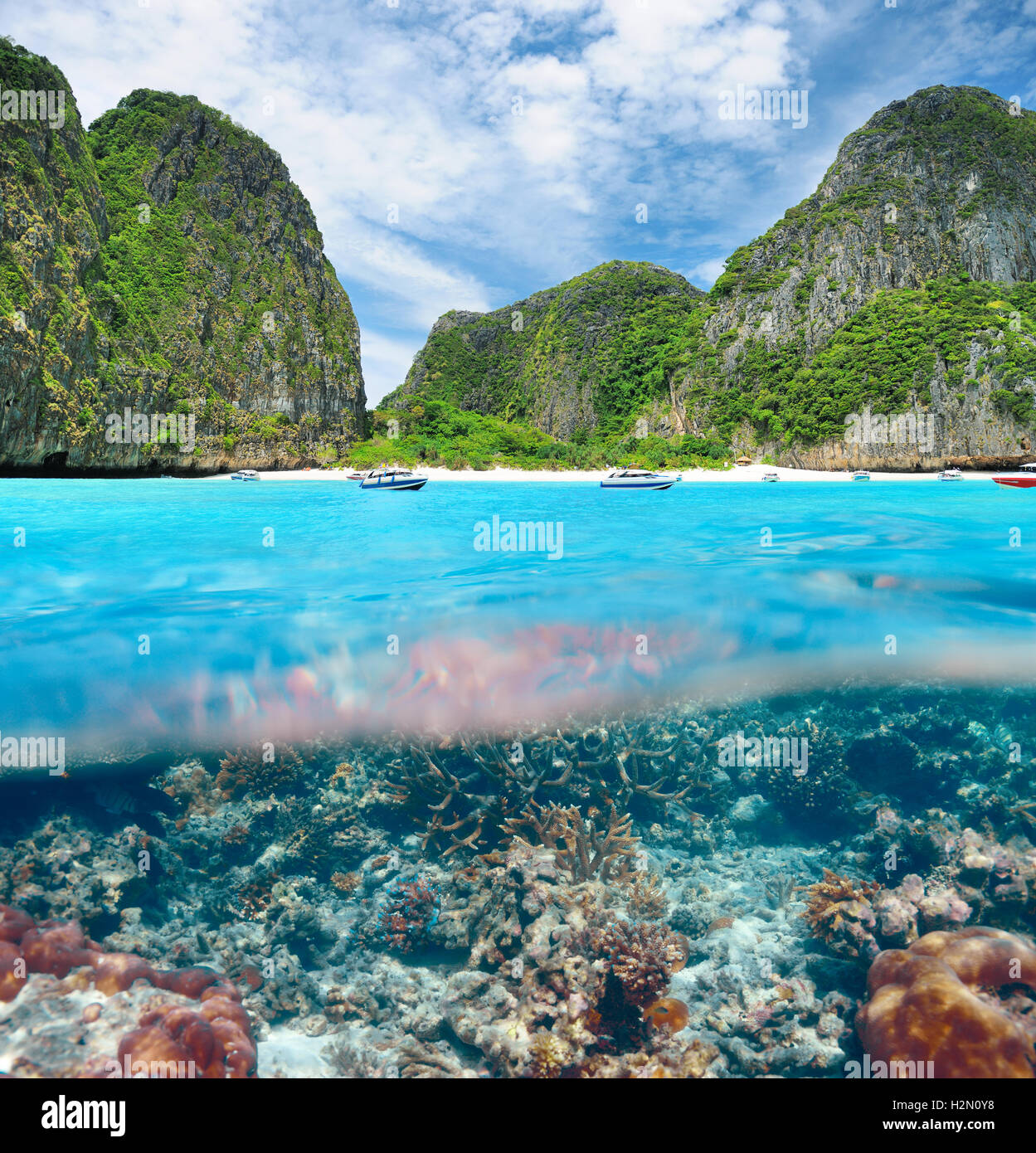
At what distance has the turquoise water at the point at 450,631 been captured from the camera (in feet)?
23.2

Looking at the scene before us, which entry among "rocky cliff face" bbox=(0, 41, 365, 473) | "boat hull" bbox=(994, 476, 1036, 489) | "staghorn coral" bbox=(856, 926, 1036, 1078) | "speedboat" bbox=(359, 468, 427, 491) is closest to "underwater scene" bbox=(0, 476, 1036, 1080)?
"staghorn coral" bbox=(856, 926, 1036, 1078)

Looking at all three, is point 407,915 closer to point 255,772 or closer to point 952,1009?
point 255,772

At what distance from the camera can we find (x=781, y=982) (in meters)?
5.66

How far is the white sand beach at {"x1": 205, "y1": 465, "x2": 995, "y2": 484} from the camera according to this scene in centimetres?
5247

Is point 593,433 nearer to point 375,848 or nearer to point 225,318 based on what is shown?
point 225,318

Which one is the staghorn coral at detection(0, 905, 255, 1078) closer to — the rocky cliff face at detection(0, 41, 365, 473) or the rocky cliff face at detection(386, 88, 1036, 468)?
the rocky cliff face at detection(0, 41, 365, 473)

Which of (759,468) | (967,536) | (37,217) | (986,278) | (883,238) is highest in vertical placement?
(883,238)

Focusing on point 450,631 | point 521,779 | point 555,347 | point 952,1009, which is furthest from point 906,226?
point 952,1009

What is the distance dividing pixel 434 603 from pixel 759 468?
61735 mm

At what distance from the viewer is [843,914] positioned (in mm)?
6059

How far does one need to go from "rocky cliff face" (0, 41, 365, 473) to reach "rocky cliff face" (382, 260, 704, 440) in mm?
36716

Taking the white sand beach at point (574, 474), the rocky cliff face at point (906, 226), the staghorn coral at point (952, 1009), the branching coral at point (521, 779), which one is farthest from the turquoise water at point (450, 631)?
the rocky cliff face at point (906, 226)

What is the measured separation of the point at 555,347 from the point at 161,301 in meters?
65.4
